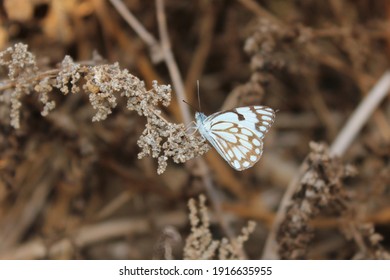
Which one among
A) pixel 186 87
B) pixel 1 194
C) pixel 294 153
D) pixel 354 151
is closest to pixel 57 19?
pixel 186 87

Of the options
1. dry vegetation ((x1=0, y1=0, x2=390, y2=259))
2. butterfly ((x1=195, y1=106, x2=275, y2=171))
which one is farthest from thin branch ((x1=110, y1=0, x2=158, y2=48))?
butterfly ((x1=195, y1=106, x2=275, y2=171))

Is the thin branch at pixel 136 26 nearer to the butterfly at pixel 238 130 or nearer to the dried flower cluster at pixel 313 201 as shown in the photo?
the butterfly at pixel 238 130

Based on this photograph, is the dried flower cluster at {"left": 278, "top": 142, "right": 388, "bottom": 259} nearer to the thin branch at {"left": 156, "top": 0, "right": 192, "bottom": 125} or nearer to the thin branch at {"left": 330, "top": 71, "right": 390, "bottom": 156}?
the thin branch at {"left": 330, "top": 71, "right": 390, "bottom": 156}

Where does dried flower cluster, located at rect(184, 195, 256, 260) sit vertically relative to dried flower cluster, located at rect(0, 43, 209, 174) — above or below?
below

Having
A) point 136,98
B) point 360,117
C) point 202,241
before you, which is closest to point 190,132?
point 202,241

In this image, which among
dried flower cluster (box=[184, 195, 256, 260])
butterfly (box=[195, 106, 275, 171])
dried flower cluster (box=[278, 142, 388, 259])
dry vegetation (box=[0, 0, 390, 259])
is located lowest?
dried flower cluster (box=[184, 195, 256, 260])

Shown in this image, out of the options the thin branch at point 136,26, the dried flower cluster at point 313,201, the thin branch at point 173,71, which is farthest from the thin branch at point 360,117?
the thin branch at point 136,26
